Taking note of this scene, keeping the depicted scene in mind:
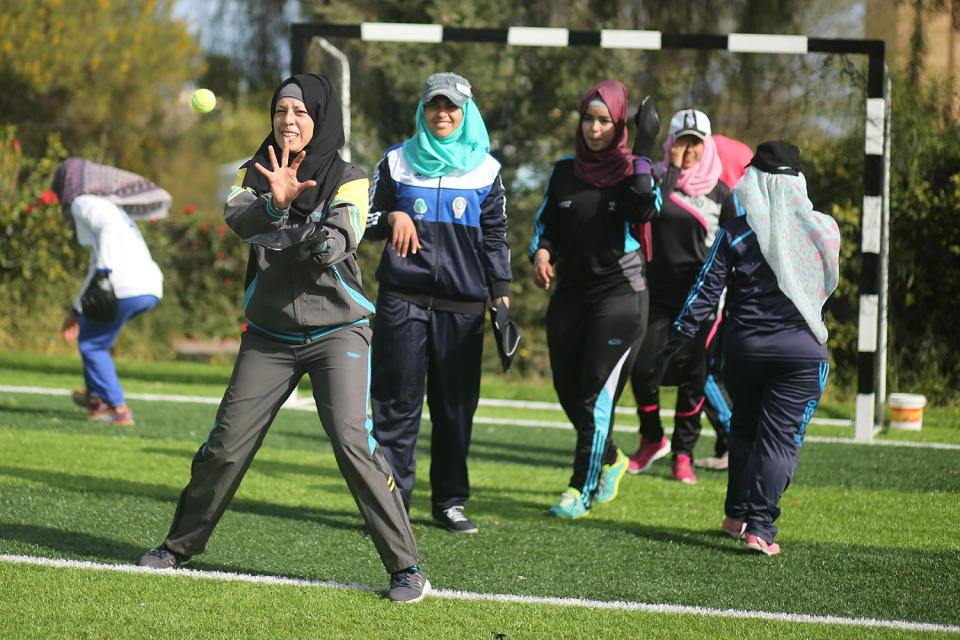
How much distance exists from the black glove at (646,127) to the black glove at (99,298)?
173 inches

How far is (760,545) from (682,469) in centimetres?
202

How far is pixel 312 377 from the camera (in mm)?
4508

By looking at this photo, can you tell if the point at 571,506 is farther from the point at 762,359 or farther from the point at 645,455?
the point at 645,455

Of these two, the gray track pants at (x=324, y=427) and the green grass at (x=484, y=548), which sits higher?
the gray track pants at (x=324, y=427)

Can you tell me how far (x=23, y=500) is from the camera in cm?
597

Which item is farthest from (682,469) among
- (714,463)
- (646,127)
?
(646,127)

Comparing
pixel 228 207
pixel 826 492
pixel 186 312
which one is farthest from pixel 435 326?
pixel 186 312

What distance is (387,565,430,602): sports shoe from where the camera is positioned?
4.32 meters

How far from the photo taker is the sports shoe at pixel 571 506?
19.9ft

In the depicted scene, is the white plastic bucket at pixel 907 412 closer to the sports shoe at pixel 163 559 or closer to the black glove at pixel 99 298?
the black glove at pixel 99 298

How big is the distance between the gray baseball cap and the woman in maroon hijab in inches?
Result: 29.3

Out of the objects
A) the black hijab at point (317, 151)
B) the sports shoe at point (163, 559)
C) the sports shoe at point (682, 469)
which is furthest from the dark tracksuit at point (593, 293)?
the sports shoe at point (163, 559)

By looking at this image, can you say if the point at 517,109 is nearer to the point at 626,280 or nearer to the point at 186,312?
the point at 186,312

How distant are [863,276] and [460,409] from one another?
184 inches
